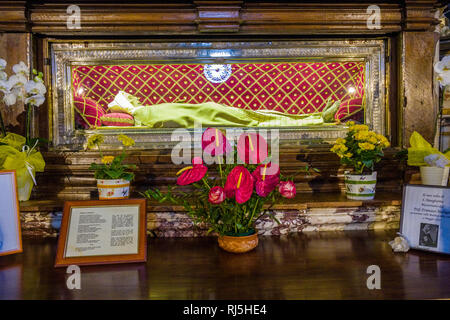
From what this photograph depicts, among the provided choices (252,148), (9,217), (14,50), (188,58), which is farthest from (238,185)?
(14,50)

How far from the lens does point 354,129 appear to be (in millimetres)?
1391

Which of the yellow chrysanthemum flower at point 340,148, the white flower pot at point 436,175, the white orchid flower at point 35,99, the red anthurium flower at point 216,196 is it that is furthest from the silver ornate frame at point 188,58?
the red anthurium flower at point 216,196

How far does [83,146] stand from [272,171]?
110 centimetres

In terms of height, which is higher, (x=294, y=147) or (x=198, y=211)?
(x=294, y=147)

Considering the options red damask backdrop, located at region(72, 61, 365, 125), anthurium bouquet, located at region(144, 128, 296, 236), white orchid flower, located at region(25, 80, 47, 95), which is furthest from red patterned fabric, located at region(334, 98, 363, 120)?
white orchid flower, located at region(25, 80, 47, 95)

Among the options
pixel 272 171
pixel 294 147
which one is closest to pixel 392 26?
pixel 294 147

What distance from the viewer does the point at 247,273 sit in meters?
0.93

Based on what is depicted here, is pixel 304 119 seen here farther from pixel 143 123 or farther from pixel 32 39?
pixel 32 39

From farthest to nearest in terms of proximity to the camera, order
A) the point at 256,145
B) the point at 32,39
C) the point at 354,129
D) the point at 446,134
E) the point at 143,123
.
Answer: the point at 446,134
the point at 143,123
the point at 32,39
the point at 354,129
the point at 256,145

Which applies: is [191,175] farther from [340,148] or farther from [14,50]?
[14,50]

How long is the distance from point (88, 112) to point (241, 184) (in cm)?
117

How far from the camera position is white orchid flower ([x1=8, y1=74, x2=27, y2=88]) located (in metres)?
1.39
